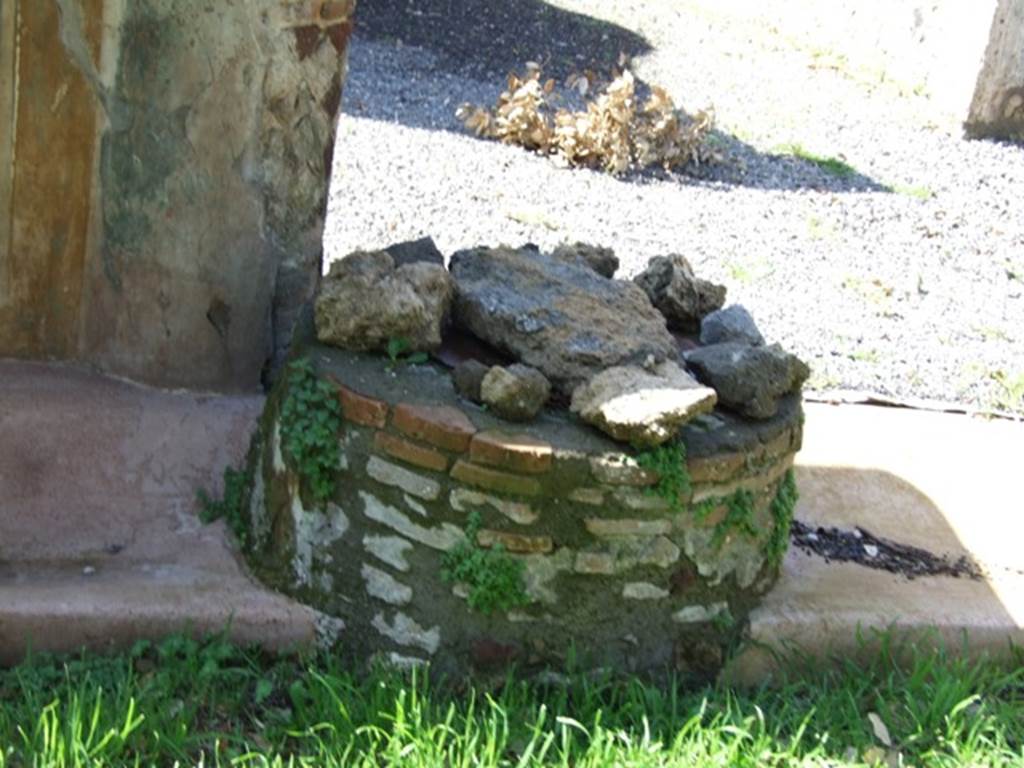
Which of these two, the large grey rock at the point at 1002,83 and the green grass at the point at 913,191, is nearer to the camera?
the green grass at the point at 913,191

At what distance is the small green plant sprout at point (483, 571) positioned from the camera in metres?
3.91

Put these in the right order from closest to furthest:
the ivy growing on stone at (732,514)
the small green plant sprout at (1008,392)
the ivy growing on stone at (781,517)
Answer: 1. the ivy growing on stone at (732,514)
2. the ivy growing on stone at (781,517)
3. the small green plant sprout at (1008,392)

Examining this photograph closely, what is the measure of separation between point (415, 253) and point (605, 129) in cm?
407

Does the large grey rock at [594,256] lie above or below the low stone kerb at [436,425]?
above

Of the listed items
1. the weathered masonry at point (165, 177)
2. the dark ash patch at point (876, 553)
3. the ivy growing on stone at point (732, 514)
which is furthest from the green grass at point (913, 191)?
the ivy growing on stone at point (732, 514)

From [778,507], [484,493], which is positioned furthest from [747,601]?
[484,493]

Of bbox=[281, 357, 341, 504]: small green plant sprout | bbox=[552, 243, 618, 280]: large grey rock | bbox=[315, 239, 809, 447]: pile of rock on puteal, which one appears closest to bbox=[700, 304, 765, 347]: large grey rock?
bbox=[315, 239, 809, 447]: pile of rock on puteal

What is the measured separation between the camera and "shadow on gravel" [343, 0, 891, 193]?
29.3 ft

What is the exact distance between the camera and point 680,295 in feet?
15.8

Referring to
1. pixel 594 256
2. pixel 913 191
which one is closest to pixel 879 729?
pixel 594 256

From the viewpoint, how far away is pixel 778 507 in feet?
Result: 14.3

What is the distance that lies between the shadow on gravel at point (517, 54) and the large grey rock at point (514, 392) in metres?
4.69

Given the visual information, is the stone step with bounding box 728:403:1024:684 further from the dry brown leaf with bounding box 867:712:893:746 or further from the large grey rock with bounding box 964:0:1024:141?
the large grey rock with bounding box 964:0:1024:141

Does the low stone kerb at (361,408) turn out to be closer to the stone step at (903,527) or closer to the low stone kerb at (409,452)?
the low stone kerb at (409,452)
